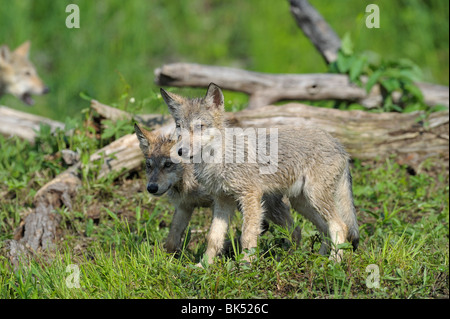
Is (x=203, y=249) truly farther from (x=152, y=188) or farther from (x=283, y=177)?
(x=283, y=177)

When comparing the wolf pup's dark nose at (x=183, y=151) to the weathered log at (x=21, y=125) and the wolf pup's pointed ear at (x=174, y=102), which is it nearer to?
the wolf pup's pointed ear at (x=174, y=102)

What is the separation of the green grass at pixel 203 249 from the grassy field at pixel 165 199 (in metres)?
0.01

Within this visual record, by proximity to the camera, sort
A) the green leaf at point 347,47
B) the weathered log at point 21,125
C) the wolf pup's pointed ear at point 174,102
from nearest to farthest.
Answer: the wolf pup's pointed ear at point 174,102 < the weathered log at point 21,125 < the green leaf at point 347,47

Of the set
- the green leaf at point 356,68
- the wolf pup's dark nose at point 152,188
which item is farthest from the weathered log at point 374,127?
the wolf pup's dark nose at point 152,188

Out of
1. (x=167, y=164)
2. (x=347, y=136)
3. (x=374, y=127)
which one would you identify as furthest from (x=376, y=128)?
(x=167, y=164)

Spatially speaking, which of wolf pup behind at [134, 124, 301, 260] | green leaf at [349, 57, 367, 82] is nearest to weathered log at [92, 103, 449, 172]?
green leaf at [349, 57, 367, 82]

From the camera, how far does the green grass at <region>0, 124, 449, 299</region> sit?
14.5ft

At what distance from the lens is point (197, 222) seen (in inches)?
251

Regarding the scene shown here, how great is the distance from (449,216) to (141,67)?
764cm

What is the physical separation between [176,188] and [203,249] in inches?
24.9

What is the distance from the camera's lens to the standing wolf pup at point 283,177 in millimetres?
4871

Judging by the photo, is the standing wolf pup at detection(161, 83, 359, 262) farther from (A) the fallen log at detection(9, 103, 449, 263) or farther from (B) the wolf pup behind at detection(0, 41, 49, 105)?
(B) the wolf pup behind at detection(0, 41, 49, 105)
